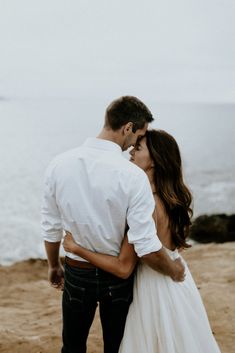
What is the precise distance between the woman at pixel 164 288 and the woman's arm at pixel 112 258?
1.00 feet

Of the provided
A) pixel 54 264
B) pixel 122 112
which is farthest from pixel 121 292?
pixel 122 112

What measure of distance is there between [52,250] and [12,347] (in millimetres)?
2412

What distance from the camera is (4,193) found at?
1200 inches

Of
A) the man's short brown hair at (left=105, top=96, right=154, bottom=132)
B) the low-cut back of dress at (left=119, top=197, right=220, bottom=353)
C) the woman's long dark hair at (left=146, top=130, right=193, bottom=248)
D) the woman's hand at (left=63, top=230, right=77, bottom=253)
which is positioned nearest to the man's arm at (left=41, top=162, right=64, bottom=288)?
the woman's hand at (left=63, top=230, right=77, bottom=253)

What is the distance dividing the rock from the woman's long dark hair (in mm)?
12807

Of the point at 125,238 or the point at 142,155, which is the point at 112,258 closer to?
the point at 125,238

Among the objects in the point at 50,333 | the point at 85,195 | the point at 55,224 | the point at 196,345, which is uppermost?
the point at 85,195

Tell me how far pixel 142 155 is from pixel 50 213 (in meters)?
0.77

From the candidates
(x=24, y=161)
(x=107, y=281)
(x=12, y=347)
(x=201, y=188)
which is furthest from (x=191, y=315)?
(x=24, y=161)

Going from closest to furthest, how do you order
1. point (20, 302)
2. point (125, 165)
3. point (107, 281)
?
point (125, 165) < point (107, 281) < point (20, 302)

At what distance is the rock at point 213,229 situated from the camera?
15641mm

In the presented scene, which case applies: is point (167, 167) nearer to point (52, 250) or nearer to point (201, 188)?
point (52, 250)

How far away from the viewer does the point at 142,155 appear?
9.87ft

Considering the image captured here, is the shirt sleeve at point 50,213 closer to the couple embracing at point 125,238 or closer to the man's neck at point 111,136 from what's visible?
the couple embracing at point 125,238
